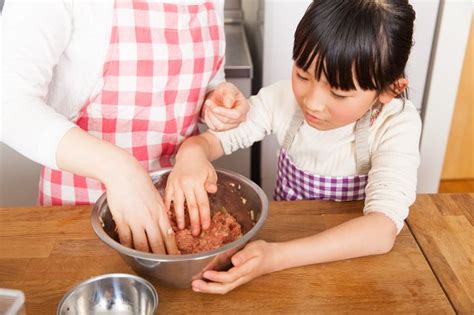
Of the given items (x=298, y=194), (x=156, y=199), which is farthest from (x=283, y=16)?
(x=156, y=199)

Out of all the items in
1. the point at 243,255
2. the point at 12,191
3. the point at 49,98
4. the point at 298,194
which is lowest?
the point at 12,191

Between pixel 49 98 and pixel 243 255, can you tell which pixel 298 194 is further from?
pixel 49 98

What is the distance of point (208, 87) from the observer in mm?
1142

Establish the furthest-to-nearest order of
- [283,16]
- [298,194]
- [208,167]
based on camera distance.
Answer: [283,16] < [298,194] < [208,167]

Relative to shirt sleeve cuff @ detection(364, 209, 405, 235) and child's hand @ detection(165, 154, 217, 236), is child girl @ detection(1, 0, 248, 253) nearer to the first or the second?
child's hand @ detection(165, 154, 217, 236)

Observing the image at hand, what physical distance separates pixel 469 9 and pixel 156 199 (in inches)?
51.2

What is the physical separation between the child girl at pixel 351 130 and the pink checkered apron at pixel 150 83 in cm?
9

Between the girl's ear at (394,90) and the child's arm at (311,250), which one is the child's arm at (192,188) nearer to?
the child's arm at (311,250)

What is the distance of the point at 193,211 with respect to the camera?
33.5 inches

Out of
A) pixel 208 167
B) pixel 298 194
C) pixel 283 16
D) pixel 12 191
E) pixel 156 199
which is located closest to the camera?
pixel 156 199

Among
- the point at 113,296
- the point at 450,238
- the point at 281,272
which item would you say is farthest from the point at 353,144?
the point at 113,296

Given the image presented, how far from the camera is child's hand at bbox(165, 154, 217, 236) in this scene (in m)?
0.85

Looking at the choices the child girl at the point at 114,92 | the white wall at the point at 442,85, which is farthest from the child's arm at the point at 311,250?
the white wall at the point at 442,85

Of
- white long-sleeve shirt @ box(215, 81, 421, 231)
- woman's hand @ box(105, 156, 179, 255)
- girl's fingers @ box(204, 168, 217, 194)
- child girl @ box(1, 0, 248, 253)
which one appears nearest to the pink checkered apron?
child girl @ box(1, 0, 248, 253)
